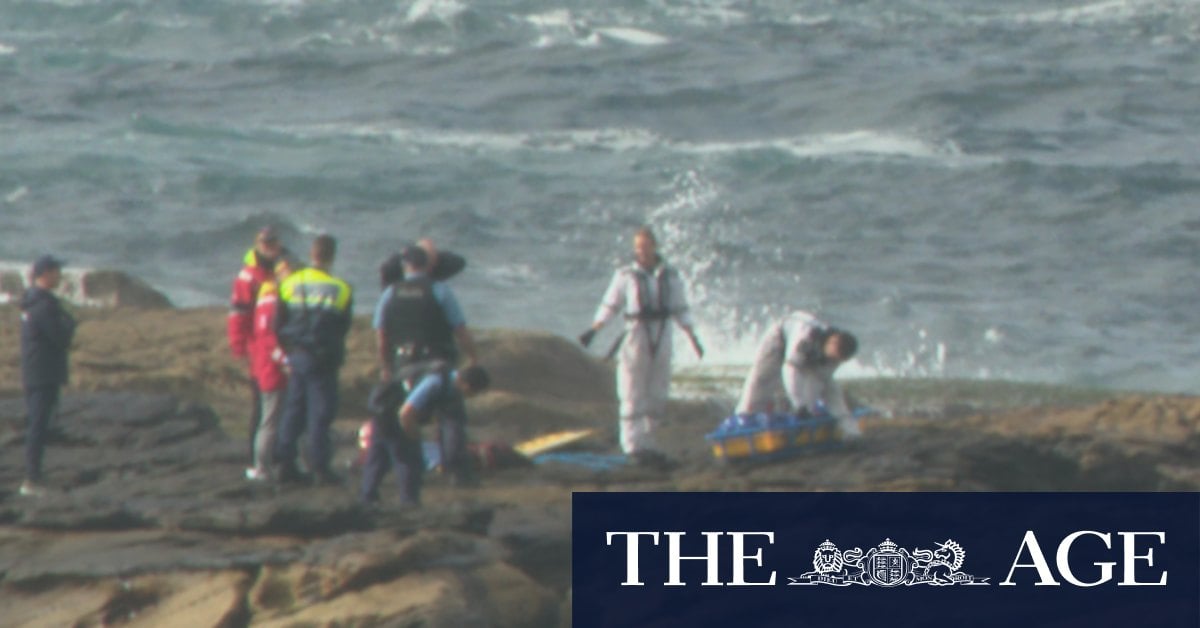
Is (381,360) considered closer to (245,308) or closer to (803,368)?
(245,308)

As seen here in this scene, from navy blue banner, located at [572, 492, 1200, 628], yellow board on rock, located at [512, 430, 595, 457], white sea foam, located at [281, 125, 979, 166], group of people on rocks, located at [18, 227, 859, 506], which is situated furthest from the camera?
white sea foam, located at [281, 125, 979, 166]

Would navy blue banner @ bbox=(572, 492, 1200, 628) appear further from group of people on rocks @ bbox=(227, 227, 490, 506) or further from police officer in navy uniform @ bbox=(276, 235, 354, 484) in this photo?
police officer in navy uniform @ bbox=(276, 235, 354, 484)

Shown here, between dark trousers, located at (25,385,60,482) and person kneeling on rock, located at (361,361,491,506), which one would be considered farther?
dark trousers, located at (25,385,60,482)

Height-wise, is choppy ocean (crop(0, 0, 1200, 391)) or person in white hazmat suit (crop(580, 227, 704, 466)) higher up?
choppy ocean (crop(0, 0, 1200, 391))

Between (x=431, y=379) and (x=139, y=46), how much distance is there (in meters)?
42.7

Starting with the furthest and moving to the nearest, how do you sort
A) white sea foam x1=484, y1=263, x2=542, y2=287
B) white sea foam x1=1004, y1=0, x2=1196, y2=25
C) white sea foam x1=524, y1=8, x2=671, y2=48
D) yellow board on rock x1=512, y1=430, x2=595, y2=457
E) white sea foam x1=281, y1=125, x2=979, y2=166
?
white sea foam x1=1004, y1=0, x2=1196, y2=25, white sea foam x1=524, y1=8, x2=671, y2=48, white sea foam x1=281, y1=125, x2=979, y2=166, white sea foam x1=484, y1=263, x2=542, y2=287, yellow board on rock x1=512, y1=430, x2=595, y2=457

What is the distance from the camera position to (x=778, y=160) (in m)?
37.5

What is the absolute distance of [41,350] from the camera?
467 inches

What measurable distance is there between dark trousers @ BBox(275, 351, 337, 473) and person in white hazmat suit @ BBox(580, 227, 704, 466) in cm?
179

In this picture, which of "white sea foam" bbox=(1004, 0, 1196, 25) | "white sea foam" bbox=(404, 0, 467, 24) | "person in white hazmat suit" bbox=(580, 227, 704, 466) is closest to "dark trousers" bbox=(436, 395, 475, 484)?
"person in white hazmat suit" bbox=(580, 227, 704, 466)

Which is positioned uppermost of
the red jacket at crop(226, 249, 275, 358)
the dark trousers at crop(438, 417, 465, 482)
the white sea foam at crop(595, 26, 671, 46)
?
the white sea foam at crop(595, 26, 671, 46)

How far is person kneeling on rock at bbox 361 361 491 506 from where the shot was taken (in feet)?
35.4

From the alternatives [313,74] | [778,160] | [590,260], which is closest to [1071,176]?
[778,160]

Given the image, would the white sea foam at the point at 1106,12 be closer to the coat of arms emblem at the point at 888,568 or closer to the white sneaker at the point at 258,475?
the white sneaker at the point at 258,475
